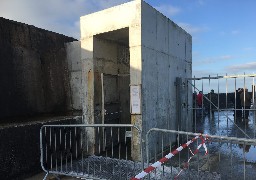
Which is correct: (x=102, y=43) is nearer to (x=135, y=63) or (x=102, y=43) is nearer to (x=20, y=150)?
(x=135, y=63)

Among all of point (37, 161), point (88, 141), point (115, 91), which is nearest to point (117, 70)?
point (115, 91)

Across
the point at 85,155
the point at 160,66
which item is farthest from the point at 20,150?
the point at 160,66

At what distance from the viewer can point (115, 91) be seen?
9.76m

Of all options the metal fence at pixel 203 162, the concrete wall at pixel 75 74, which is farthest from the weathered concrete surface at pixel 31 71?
the metal fence at pixel 203 162

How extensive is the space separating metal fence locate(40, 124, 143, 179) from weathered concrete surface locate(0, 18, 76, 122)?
180 cm

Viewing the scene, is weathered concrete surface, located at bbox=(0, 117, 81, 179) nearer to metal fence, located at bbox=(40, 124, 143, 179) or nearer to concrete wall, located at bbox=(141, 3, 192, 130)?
metal fence, located at bbox=(40, 124, 143, 179)

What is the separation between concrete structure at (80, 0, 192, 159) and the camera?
7344 mm

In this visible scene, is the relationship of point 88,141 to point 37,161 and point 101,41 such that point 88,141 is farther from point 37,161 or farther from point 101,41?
point 101,41

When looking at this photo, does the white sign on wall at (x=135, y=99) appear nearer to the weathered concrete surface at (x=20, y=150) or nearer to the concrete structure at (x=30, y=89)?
the concrete structure at (x=30, y=89)

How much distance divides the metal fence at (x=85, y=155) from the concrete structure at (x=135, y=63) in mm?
517

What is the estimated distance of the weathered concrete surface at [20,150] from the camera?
20.9ft

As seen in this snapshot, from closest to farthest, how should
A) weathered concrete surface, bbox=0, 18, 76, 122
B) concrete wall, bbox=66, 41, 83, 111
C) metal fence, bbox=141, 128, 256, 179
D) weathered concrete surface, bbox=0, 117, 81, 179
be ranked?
metal fence, bbox=141, 128, 256, 179, weathered concrete surface, bbox=0, 117, 81, 179, weathered concrete surface, bbox=0, 18, 76, 122, concrete wall, bbox=66, 41, 83, 111

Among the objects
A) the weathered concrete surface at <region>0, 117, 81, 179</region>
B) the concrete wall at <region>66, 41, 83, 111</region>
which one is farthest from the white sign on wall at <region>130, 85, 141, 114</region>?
the concrete wall at <region>66, 41, 83, 111</region>

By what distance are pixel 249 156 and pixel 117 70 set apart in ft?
17.5
